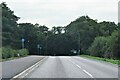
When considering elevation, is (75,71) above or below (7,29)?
below

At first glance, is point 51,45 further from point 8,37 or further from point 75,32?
point 8,37

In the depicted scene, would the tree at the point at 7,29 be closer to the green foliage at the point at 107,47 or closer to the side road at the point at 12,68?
the green foliage at the point at 107,47

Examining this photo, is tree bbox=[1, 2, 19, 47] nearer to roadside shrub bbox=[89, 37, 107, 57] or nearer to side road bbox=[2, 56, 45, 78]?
roadside shrub bbox=[89, 37, 107, 57]

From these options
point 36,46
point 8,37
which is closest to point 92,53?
point 8,37

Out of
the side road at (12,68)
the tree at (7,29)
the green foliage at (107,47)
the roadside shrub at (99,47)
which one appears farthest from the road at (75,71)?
the tree at (7,29)

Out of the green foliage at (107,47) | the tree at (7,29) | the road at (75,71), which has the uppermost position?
the tree at (7,29)

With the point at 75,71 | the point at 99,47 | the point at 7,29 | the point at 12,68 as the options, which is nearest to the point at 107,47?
the point at 99,47

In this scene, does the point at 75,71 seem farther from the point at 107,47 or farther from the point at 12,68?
the point at 107,47

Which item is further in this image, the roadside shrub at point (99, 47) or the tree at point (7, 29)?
the tree at point (7, 29)

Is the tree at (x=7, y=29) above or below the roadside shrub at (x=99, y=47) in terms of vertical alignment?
above

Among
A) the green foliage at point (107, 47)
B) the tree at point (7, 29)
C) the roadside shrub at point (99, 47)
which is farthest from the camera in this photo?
the tree at point (7, 29)

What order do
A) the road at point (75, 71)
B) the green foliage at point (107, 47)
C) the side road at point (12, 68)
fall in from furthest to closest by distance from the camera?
the green foliage at point (107, 47) < the side road at point (12, 68) < the road at point (75, 71)

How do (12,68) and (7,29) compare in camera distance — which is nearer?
(12,68)

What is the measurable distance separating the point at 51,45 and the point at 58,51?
4185 mm
